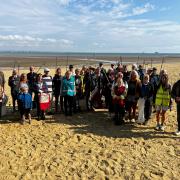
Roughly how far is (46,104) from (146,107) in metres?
3.40

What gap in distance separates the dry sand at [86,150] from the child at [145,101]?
1.11ft

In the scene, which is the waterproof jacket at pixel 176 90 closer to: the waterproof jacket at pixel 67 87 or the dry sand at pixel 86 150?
the dry sand at pixel 86 150

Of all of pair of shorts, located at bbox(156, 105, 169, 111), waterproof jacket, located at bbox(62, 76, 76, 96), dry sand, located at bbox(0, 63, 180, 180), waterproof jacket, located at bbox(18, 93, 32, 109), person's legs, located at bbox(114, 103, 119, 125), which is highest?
waterproof jacket, located at bbox(62, 76, 76, 96)

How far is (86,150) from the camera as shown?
750 centimetres

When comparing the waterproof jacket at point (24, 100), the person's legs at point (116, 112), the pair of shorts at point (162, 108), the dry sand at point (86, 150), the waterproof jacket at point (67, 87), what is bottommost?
the dry sand at point (86, 150)

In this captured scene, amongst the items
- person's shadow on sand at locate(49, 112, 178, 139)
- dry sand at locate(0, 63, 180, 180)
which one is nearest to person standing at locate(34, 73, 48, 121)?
dry sand at locate(0, 63, 180, 180)

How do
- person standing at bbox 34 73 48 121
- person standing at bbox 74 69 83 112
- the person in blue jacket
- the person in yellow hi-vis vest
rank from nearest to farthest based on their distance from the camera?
the person in yellow hi-vis vest, person standing at bbox 34 73 48 121, the person in blue jacket, person standing at bbox 74 69 83 112

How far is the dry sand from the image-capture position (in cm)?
636

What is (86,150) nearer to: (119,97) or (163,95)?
(119,97)

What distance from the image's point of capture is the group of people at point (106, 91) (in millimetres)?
9148

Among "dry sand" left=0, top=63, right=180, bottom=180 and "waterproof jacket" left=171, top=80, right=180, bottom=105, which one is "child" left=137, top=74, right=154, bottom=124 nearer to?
"dry sand" left=0, top=63, right=180, bottom=180

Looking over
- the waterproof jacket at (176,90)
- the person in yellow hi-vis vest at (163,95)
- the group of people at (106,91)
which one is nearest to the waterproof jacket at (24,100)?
the group of people at (106,91)

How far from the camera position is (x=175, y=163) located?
684cm

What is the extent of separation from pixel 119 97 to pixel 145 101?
2.94ft
